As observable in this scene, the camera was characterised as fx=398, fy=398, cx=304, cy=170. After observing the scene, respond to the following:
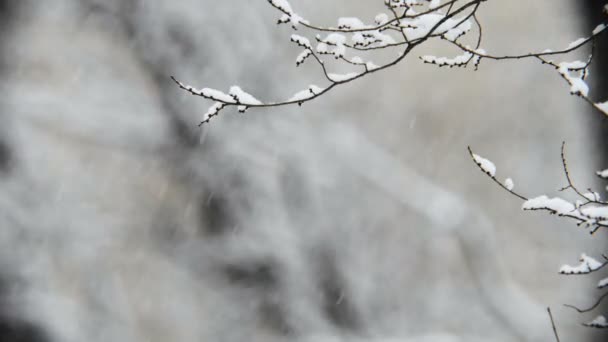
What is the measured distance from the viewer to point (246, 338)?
8.29 m

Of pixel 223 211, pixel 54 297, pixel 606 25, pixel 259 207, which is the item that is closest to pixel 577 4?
pixel 606 25

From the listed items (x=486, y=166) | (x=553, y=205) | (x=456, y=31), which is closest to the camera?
(x=553, y=205)

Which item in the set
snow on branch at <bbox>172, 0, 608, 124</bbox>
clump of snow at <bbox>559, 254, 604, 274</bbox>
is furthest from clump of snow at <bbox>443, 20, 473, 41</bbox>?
clump of snow at <bbox>559, 254, 604, 274</bbox>

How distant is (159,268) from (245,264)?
171cm

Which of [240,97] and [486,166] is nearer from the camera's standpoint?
[240,97]

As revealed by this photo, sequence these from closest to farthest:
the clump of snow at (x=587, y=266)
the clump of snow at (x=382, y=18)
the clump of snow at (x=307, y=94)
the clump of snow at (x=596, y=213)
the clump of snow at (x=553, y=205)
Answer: the clump of snow at (x=596, y=213), the clump of snow at (x=553, y=205), the clump of snow at (x=307, y=94), the clump of snow at (x=587, y=266), the clump of snow at (x=382, y=18)

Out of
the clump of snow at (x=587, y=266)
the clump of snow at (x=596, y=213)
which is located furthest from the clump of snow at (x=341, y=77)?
the clump of snow at (x=587, y=266)

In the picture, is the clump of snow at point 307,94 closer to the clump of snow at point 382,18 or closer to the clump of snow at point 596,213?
the clump of snow at point 382,18

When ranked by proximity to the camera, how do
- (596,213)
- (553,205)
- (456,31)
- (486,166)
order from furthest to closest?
(456,31)
(486,166)
(553,205)
(596,213)

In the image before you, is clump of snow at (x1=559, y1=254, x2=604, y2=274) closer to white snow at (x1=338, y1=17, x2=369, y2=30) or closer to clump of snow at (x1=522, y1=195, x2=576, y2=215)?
clump of snow at (x1=522, y1=195, x2=576, y2=215)

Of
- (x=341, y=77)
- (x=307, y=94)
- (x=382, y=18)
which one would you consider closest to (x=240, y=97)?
(x=307, y=94)

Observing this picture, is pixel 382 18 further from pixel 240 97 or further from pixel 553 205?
pixel 553 205

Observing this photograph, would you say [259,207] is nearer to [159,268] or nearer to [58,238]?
[159,268]

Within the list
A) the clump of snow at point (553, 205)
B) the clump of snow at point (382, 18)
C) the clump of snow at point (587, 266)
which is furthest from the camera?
the clump of snow at point (382, 18)
